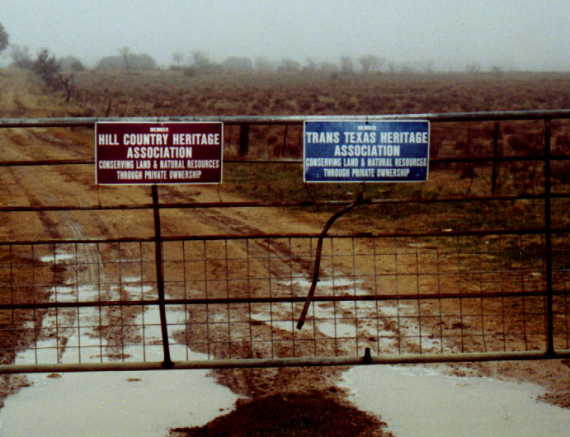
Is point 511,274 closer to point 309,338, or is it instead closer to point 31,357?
point 309,338

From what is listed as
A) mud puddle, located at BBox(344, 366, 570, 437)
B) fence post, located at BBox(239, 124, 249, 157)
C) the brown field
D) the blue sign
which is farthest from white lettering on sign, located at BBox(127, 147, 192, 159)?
fence post, located at BBox(239, 124, 249, 157)

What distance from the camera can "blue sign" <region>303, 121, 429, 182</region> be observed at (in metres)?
5.56

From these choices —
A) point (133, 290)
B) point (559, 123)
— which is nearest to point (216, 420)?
point (133, 290)

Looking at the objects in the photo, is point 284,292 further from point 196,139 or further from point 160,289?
point 196,139

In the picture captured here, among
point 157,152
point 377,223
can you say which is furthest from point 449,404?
point 377,223

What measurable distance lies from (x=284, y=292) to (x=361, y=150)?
376cm

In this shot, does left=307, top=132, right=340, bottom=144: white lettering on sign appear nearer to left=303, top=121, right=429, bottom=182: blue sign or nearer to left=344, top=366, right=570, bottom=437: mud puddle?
left=303, top=121, right=429, bottom=182: blue sign

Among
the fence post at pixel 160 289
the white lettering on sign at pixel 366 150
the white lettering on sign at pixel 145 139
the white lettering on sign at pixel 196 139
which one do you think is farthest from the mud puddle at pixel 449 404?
the white lettering on sign at pixel 145 139

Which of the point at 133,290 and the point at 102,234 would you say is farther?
the point at 102,234

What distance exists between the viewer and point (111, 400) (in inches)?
233

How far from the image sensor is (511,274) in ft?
32.7

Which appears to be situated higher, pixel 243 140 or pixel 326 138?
pixel 326 138

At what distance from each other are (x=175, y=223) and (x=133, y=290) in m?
4.64

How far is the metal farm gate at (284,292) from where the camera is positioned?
5.60m
